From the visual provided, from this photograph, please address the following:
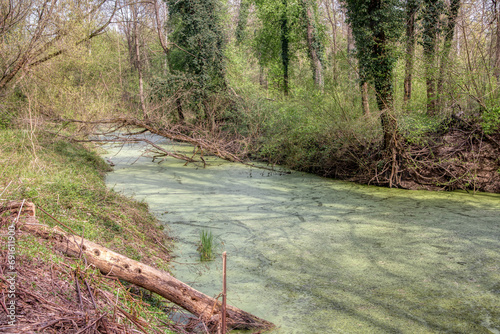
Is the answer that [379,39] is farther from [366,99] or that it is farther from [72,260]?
[72,260]

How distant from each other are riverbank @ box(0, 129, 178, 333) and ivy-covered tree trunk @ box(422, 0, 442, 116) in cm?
625

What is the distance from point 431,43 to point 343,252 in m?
6.17

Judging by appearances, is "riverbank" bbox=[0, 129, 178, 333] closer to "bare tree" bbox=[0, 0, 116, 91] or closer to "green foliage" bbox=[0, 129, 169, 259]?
Answer: "green foliage" bbox=[0, 129, 169, 259]

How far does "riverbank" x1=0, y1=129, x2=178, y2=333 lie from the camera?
92.0 inches

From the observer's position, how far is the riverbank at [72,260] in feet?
7.66

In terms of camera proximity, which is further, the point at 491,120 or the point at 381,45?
the point at 381,45

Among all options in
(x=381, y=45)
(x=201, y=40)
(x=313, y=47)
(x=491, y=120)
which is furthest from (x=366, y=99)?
(x=313, y=47)

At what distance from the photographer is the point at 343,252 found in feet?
18.3

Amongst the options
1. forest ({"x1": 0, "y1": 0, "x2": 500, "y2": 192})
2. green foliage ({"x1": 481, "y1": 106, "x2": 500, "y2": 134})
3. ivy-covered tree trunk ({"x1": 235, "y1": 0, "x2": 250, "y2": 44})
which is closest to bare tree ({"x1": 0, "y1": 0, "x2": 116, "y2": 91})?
forest ({"x1": 0, "y1": 0, "x2": 500, "y2": 192})

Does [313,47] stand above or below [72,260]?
above

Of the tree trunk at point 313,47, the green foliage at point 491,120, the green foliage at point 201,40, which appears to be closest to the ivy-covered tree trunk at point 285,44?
the tree trunk at point 313,47

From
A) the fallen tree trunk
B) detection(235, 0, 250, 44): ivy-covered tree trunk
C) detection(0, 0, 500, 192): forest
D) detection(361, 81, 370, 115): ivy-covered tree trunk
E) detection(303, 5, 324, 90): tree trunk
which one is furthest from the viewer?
detection(235, 0, 250, 44): ivy-covered tree trunk

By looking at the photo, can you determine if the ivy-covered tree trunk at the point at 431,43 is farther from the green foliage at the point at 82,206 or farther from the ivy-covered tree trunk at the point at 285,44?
the ivy-covered tree trunk at the point at 285,44

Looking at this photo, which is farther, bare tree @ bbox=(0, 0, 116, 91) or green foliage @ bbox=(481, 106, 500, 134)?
bare tree @ bbox=(0, 0, 116, 91)
